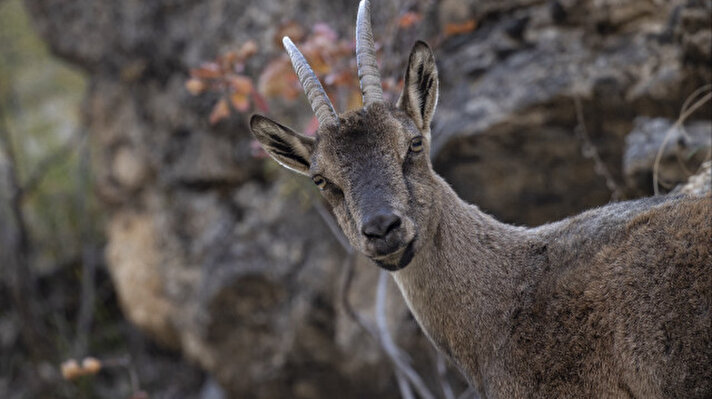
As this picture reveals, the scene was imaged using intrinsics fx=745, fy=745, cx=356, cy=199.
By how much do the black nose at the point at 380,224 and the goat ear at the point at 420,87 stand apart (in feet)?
3.44

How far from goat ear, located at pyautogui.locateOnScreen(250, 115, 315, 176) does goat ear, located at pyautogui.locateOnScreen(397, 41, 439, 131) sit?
78 centimetres

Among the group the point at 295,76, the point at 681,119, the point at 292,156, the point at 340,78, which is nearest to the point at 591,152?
the point at 681,119

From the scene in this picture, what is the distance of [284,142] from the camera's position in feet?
19.0

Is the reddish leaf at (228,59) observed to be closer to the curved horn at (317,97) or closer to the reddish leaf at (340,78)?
the reddish leaf at (340,78)

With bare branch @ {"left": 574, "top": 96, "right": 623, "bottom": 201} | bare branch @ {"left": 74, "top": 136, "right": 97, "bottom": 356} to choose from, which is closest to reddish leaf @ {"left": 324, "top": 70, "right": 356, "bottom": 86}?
bare branch @ {"left": 574, "top": 96, "right": 623, "bottom": 201}

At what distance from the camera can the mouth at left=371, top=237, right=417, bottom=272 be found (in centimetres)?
503

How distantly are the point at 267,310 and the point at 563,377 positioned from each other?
21.8ft

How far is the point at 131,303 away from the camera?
1236 cm

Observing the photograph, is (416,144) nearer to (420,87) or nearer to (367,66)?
(420,87)

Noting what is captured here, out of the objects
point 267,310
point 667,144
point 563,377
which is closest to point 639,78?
point 667,144

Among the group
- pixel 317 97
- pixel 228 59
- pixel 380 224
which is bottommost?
pixel 380 224

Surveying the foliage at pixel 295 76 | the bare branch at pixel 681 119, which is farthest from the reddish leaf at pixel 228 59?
the bare branch at pixel 681 119

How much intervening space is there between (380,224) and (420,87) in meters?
1.34

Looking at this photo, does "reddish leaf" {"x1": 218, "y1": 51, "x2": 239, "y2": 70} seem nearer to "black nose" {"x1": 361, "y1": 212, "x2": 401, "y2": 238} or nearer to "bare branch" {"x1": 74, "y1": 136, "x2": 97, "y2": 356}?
"black nose" {"x1": 361, "y1": 212, "x2": 401, "y2": 238}
